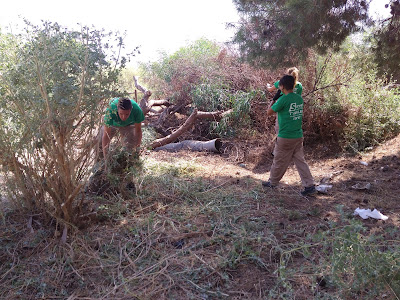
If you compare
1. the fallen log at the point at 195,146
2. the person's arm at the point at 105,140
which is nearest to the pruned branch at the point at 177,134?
the fallen log at the point at 195,146

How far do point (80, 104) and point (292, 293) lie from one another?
2.28 metres

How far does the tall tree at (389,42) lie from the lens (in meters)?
5.43

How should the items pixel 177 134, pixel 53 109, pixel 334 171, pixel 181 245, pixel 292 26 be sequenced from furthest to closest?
pixel 177 134 → pixel 334 171 → pixel 292 26 → pixel 181 245 → pixel 53 109

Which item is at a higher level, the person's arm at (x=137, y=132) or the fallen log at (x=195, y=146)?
the person's arm at (x=137, y=132)

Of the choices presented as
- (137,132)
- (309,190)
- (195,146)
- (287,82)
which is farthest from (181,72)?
(309,190)

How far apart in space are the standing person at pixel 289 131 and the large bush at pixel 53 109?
2.21 m

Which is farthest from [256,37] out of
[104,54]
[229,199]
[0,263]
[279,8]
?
[0,263]

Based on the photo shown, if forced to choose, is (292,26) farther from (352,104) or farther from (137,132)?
(137,132)

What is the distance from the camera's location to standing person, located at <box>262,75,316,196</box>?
15.0 feet

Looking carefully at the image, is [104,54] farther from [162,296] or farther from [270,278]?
[270,278]

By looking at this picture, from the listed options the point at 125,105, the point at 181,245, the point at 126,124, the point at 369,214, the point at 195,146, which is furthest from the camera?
the point at 195,146

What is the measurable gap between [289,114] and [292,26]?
156cm

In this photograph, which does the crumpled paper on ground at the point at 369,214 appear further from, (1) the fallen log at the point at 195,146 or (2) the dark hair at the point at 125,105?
(1) the fallen log at the point at 195,146

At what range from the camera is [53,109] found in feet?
9.87
